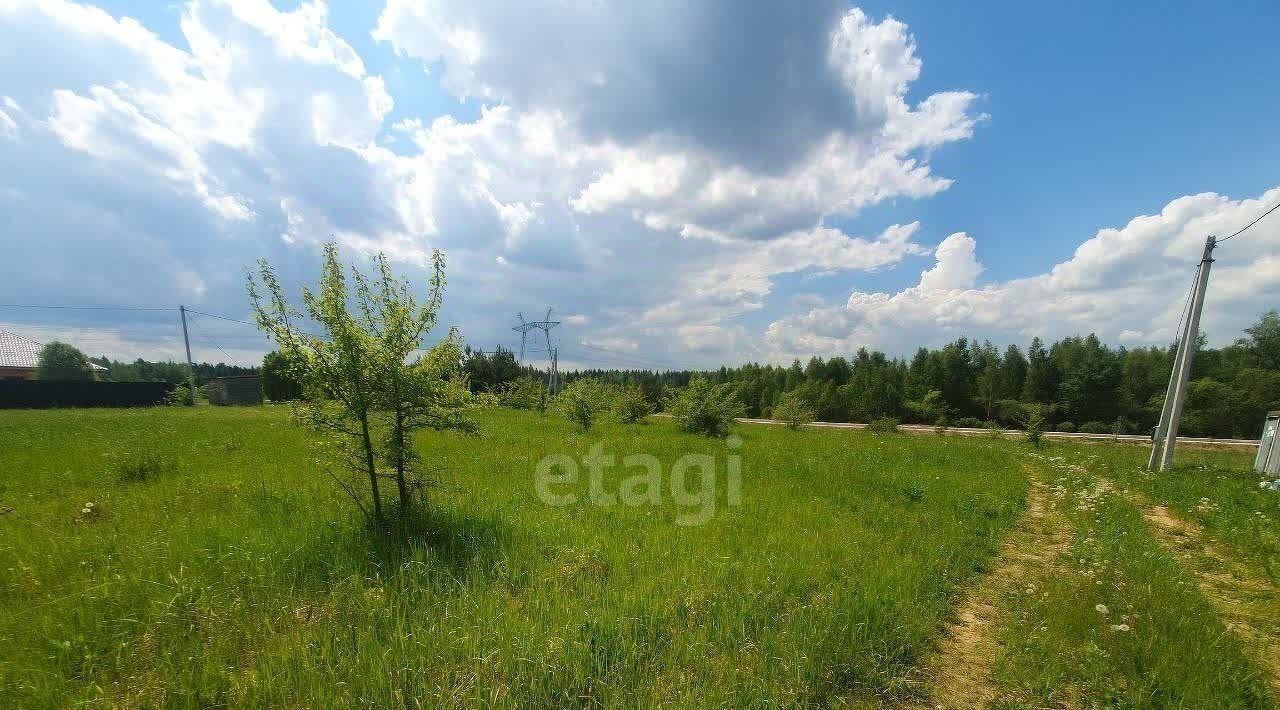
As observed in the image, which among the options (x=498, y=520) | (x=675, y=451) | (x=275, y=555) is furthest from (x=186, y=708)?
(x=675, y=451)

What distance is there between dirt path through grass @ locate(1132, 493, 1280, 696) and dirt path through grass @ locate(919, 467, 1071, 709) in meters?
1.46

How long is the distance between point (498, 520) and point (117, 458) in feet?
31.9

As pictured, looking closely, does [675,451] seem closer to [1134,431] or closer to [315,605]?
[315,605]

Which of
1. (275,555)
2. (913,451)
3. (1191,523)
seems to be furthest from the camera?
(913,451)

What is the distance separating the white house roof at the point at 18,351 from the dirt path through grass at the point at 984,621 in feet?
294

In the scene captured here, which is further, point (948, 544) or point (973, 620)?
point (948, 544)

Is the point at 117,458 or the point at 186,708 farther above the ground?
the point at 117,458

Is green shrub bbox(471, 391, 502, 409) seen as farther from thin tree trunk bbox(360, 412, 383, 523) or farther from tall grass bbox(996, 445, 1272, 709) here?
tall grass bbox(996, 445, 1272, 709)

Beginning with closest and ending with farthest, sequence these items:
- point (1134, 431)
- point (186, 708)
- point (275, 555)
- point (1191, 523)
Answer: point (186, 708) < point (275, 555) < point (1191, 523) < point (1134, 431)

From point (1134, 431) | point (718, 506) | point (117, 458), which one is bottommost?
point (1134, 431)

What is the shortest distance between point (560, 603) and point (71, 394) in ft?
170

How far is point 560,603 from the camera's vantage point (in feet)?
14.2

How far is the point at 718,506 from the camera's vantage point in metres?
8.24

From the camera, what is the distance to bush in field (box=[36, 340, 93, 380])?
174ft
